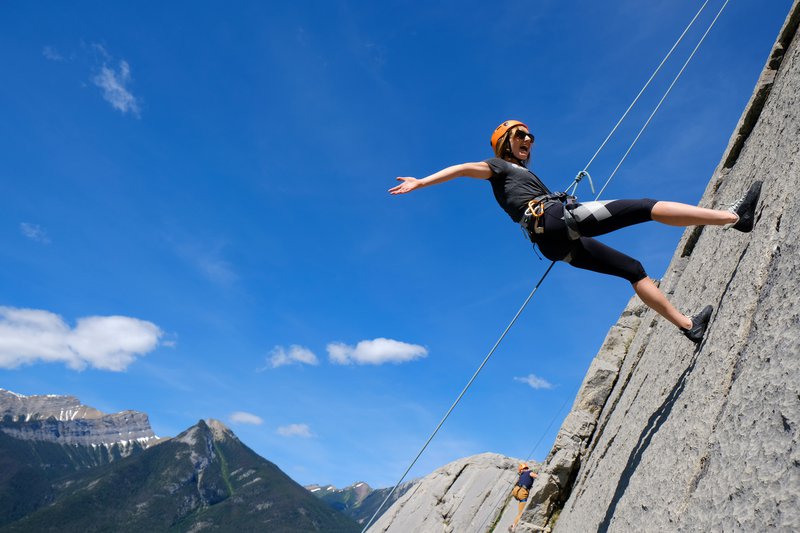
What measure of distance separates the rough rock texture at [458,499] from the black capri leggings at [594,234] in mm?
19854

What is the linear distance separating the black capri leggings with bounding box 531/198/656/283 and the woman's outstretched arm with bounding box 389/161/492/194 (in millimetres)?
989

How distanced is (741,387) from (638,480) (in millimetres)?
2264

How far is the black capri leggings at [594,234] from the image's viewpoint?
600 centimetres

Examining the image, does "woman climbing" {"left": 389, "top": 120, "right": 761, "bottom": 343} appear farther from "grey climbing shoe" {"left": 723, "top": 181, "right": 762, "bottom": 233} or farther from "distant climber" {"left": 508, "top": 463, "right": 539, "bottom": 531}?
"distant climber" {"left": 508, "top": 463, "right": 539, "bottom": 531}

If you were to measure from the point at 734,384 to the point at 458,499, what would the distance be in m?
28.3

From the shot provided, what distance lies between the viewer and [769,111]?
22.7ft

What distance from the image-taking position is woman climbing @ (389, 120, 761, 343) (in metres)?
5.52

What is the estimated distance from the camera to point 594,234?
6.23 m

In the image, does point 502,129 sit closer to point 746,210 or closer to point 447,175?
point 447,175

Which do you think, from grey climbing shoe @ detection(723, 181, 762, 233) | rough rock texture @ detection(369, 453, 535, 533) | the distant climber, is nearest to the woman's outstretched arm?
grey climbing shoe @ detection(723, 181, 762, 233)

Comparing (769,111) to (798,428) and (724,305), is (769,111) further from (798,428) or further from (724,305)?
(798,428)

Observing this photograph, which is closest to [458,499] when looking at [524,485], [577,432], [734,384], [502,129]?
[524,485]

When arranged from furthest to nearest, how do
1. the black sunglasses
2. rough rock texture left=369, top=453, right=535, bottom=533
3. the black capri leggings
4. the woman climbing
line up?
rough rock texture left=369, top=453, right=535, bottom=533
the black sunglasses
the black capri leggings
the woman climbing

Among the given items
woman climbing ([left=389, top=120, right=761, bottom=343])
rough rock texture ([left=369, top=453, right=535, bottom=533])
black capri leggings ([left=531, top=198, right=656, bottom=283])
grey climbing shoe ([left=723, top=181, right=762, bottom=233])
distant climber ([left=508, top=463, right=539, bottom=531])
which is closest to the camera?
grey climbing shoe ([left=723, top=181, right=762, bottom=233])
